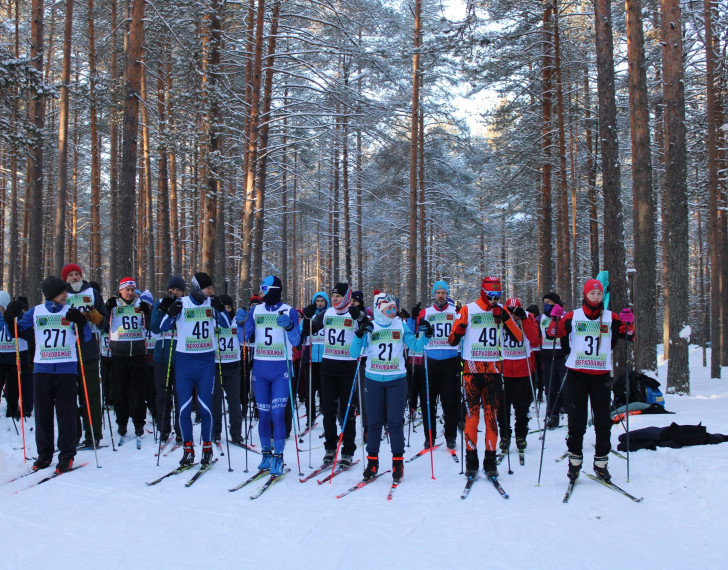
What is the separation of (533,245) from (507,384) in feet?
83.2

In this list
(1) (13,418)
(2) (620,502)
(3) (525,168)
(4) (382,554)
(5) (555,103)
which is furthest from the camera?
(3) (525,168)

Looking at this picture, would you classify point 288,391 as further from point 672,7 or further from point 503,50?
point 503,50

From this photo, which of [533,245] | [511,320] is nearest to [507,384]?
[511,320]

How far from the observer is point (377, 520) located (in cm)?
479

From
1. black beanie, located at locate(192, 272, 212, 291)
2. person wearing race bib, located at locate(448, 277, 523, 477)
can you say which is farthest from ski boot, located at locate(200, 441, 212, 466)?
person wearing race bib, located at locate(448, 277, 523, 477)

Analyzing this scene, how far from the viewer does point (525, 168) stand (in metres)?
18.2

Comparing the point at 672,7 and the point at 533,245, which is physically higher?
the point at 672,7

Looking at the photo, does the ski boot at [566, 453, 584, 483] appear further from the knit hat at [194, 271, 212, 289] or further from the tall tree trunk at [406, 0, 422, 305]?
the tall tree trunk at [406, 0, 422, 305]

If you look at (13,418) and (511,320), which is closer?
(511,320)

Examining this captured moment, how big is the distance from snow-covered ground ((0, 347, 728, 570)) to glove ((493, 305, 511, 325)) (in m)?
1.80

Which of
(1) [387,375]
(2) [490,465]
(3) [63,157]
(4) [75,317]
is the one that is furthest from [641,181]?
(3) [63,157]

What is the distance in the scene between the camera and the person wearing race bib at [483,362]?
5.85 metres

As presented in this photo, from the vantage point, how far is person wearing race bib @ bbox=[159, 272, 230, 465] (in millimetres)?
6453

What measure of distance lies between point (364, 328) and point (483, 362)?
1395mm
